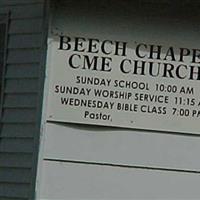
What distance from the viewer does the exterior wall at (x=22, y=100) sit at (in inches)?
265

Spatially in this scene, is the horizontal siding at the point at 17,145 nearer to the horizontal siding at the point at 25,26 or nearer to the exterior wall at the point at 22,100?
the exterior wall at the point at 22,100

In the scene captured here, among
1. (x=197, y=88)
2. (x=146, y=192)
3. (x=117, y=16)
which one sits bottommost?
(x=146, y=192)

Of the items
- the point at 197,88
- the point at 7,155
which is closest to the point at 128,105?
the point at 197,88

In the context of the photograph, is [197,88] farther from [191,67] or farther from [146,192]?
[146,192]

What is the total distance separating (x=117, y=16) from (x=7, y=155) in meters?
1.66

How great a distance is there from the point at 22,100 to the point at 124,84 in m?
1.13

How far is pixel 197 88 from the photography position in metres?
6.24

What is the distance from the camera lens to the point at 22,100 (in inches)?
270

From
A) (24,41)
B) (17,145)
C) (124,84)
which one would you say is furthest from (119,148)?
(24,41)

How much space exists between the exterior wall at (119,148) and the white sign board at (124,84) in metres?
0.07

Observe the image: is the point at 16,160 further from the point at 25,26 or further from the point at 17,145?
the point at 25,26

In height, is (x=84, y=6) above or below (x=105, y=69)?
above

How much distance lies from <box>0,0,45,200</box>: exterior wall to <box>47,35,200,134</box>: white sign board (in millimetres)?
517

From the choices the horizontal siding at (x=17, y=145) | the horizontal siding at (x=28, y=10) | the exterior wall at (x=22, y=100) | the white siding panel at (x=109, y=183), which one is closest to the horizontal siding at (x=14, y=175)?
the exterior wall at (x=22, y=100)
